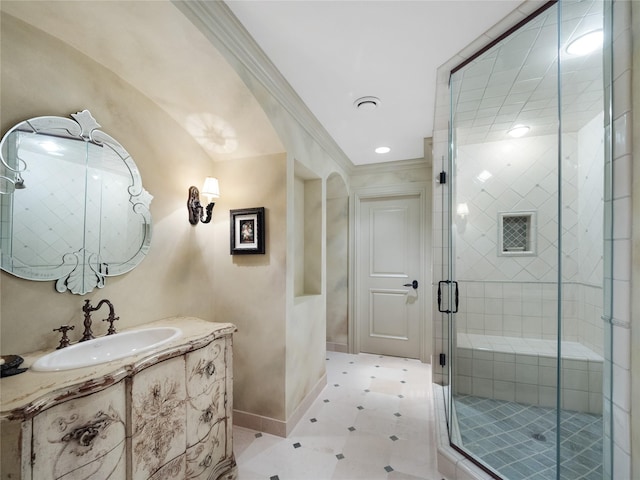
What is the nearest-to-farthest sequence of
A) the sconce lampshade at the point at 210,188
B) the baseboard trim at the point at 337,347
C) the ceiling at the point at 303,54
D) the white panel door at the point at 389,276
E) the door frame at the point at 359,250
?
the ceiling at the point at 303,54 < the sconce lampshade at the point at 210,188 < the door frame at the point at 359,250 < the white panel door at the point at 389,276 < the baseboard trim at the point at 337,347

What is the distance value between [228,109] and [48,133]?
35.8 inches

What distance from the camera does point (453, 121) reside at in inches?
86.0

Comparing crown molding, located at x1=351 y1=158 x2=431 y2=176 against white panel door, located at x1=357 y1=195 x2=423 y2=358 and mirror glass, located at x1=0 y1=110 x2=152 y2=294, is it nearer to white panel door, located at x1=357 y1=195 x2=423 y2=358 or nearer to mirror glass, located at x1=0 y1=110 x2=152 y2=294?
white panel door, located at x1=357 y1=195 x2=423 y2=358

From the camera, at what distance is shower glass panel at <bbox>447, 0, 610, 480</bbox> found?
125 centimetres

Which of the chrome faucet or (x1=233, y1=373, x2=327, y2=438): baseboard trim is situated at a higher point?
the chrome faucet

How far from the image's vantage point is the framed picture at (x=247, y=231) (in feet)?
6.77

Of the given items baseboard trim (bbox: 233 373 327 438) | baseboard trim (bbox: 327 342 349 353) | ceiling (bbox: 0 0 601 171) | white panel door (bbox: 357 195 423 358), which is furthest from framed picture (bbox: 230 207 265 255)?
baseboard trim (bbox: 327 342 349 353)

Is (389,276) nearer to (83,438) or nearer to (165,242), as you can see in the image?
(165,242)

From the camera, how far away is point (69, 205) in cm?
136

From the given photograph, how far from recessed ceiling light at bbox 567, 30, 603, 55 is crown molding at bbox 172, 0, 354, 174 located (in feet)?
5.19

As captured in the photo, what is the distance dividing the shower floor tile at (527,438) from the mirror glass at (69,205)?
2.42m

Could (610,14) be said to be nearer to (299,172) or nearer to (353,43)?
(353,43)

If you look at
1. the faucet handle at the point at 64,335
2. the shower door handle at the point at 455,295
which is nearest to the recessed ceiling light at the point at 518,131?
the shower door handle at the point at 455,295

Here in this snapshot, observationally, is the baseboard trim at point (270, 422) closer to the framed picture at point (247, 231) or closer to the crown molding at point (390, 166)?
the framed picture at point (247, 231)
